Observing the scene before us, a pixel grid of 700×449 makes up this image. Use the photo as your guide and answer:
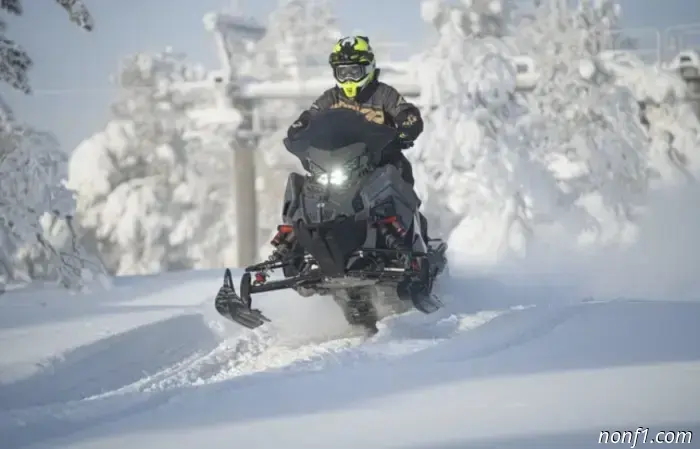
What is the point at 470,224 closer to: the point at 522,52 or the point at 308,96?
the point at 522,52

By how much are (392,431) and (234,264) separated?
18.8 meters

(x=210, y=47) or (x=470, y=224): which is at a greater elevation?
(x=210, y=47)

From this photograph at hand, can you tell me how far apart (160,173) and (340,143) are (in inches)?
640

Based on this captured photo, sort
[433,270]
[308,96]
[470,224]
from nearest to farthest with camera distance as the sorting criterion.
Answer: [433,270] → [470,224] → [308,96]

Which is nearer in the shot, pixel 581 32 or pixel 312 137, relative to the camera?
pixel 312 137

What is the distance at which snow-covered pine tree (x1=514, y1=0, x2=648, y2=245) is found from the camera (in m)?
16.0

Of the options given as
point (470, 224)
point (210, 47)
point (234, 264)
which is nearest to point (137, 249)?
point (234, 264)

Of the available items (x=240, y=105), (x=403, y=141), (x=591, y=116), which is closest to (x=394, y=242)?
(x=403, y=141)

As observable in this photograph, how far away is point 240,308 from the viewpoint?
19.8 ft

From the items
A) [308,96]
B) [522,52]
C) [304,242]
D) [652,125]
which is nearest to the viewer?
[304,242]

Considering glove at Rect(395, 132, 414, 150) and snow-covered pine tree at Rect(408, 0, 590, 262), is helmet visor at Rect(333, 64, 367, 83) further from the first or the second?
snow-covered pine tree at Rect(408, 0, 590, 262)

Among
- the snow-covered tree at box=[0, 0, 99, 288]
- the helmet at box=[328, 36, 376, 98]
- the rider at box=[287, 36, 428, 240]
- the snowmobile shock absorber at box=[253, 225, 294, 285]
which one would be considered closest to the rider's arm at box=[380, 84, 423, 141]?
the rider at box=[287, 36, 428, 240]

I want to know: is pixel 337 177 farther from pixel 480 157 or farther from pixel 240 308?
pixel 480 157

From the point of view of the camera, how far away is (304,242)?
584 centimetres
